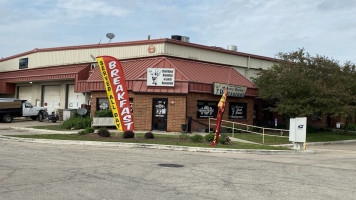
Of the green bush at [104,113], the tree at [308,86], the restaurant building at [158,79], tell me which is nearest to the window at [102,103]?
the restaurant building at [158,79]

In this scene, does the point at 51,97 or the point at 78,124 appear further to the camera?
the point at 51,97

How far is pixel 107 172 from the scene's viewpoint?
31.4ft

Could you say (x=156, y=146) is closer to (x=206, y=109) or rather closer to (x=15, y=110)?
(x=206, y=109)

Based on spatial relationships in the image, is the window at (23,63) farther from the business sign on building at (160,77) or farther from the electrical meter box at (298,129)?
the electrical meter box at (298,129)

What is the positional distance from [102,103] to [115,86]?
Result: 10.5m

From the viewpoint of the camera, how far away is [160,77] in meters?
25.3

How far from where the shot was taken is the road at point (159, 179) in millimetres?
7289

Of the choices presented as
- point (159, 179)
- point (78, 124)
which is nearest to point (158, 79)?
point (78, 124)

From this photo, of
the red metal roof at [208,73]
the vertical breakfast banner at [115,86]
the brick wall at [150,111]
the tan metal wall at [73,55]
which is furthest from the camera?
the tan metal wall at [73,55]

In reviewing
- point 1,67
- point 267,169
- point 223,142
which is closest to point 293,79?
point 223,142

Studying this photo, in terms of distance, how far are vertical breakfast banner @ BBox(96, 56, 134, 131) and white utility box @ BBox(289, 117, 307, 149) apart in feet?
28.5

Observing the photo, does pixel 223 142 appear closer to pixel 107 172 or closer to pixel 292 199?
pixel 107 172

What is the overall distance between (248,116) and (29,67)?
2535 cm

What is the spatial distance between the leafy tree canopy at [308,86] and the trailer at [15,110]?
21083 mm
